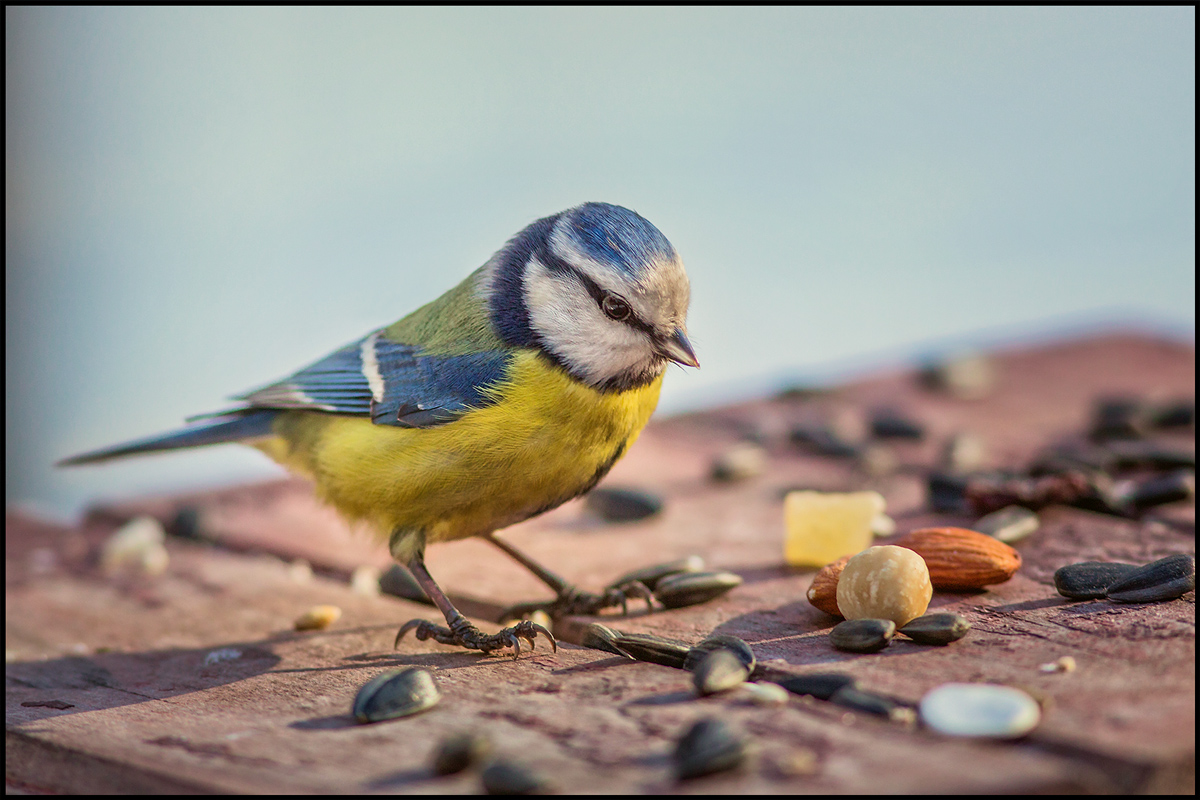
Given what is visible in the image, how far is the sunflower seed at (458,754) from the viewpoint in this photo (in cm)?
124

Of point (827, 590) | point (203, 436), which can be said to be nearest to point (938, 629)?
point (827, 590)

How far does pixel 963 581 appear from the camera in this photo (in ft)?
6.28

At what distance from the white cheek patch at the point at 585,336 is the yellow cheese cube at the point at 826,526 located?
1.56ft

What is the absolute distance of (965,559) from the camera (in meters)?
1.92

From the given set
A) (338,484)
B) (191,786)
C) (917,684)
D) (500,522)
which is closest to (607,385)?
(500,522)

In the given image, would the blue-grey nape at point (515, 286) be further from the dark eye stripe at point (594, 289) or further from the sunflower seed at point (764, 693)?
the sunflower seed at point (764, 693)

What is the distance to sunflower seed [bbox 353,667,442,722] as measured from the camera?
1.46 meters

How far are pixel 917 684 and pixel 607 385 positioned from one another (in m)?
0.90

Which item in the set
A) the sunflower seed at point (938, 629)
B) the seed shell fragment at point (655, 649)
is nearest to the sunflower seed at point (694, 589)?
the seed shell fragment at point (655, 649)

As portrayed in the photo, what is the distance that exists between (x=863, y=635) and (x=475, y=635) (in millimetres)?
703

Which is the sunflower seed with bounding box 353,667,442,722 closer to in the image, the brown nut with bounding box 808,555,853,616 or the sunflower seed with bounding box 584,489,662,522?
the brown nut with bounding box 808,555,853,616

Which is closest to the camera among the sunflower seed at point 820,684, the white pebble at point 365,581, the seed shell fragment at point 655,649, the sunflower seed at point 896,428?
the sunflower seed at point 820,684

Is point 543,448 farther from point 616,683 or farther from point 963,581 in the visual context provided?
point 963,581

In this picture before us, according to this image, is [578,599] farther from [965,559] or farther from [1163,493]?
[1163,493]
